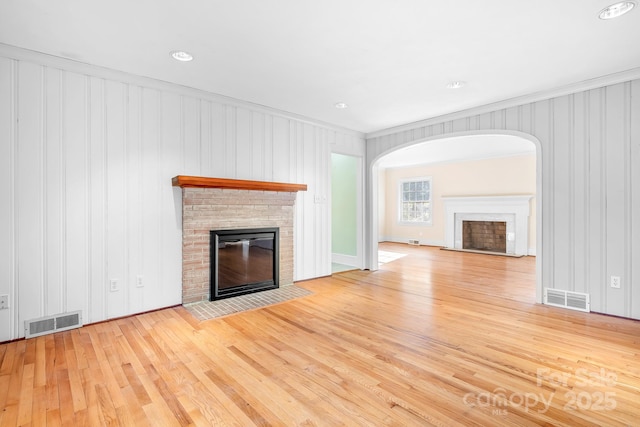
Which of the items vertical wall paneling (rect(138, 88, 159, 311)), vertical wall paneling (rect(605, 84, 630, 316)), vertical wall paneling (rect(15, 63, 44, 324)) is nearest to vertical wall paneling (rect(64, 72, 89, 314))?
vertical wall paneling (rect(15, 63, 44, 324))

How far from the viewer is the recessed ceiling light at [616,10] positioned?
6.98ft

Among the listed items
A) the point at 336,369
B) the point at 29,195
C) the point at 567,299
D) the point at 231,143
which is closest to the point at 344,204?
the point at 231,143

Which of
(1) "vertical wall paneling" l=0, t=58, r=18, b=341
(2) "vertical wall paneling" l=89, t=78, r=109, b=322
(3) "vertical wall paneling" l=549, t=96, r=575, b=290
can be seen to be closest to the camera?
(1) "vertical wall paneling" l=0, t=58, r=18, b=341

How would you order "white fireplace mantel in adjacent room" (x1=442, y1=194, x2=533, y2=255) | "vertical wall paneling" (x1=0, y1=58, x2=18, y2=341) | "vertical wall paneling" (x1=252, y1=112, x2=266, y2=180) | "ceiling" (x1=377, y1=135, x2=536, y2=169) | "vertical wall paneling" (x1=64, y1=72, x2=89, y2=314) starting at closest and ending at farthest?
"vertical wall paneling" (x1=0, y1=58, x2=18, y2=341) → "vertical wall paneling" (x1=64, y1=72, x2=89, y2=314) → "vertical wall paneling" (x1=252, y1=112, x2=266, y2=180) → "ceiling" (x1=377, y1=135, x2=536, y2=169) → "white fireplace mantel in adjacent room" (x1=442, y1=194, x2=533, y2=255)

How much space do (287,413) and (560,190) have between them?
3857mm

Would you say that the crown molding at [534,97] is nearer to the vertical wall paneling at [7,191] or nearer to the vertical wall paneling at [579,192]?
the vertical wall paneling at [579,192]

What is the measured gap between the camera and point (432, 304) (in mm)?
3783

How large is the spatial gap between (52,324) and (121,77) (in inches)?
99.5

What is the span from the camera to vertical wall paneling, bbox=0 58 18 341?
8.79ft

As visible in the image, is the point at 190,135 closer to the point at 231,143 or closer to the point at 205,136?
the point at 205,136

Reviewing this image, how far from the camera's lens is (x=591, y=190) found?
11.3ft

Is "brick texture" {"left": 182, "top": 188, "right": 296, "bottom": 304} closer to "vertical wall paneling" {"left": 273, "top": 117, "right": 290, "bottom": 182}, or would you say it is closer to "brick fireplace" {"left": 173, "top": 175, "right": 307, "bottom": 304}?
"brick fireplace" {"left": 173, "top": 175, "right": 307, "bottom": 304}

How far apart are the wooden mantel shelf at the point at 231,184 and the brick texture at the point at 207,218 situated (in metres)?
0.12

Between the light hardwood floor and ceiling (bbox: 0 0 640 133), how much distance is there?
8.51ft
